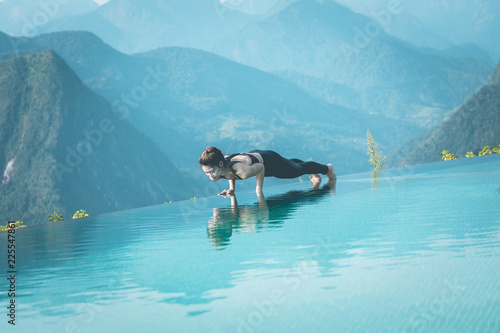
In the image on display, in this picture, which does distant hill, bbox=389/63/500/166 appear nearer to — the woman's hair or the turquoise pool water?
the woman's hair

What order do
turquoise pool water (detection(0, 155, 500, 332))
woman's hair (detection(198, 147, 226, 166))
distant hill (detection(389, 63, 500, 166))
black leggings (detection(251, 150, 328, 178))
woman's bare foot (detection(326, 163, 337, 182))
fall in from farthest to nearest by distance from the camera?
distant hill (detection(389, 63, 500, 166)) → woman's bare foot (detection(326, 163, 337, 182)) → black leggings (detection(251, 150, 328, 178)) → woman's hair (detection(198, 147, 226, 166)) → turquoise pool water (detection(0, 155, 500, 332))

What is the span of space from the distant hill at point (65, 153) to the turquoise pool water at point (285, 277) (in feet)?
281

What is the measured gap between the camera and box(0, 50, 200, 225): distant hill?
92.1 metres

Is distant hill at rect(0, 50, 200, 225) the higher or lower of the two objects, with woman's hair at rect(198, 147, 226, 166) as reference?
higher

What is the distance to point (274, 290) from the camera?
3361 mm

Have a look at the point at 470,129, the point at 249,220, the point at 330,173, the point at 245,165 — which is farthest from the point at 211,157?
the point at 470,129

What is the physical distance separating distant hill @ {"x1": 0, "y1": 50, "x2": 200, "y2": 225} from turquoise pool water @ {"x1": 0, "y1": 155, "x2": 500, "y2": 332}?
85.5m

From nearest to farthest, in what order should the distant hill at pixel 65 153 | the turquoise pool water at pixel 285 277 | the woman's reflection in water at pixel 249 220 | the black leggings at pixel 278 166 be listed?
the turquoise pool water at pixel 285 277, the woman's reflection in water at pixel 249 220, the black leggings at pixel 278 166, the distant hill at pixel 65 153

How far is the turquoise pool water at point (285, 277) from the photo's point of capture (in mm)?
2807

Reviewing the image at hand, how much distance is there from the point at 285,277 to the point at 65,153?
112m

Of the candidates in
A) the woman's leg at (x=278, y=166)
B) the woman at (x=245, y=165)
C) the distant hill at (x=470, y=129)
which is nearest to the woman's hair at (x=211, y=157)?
the woman at (x=245, y=165)

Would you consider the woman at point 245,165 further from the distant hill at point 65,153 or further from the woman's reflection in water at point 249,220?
the distant hill at point 65,153

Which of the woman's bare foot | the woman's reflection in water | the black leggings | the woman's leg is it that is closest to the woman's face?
the woman's reflection in water

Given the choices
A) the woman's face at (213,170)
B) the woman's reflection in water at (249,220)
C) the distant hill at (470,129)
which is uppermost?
the distant hill at (470,129)
